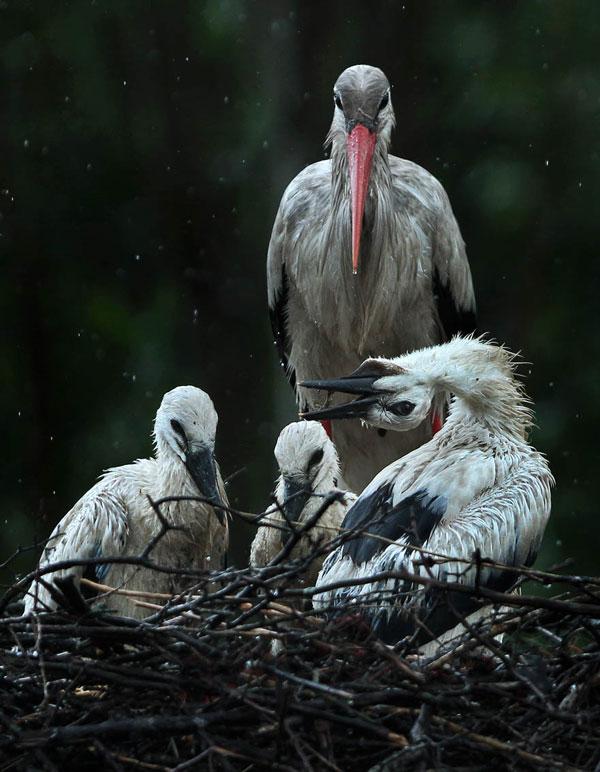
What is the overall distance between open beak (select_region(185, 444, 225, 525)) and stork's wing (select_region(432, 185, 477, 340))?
139 centimetres

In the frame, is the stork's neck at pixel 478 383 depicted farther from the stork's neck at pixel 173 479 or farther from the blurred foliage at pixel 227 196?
the blurred foliage at pixel 227 196

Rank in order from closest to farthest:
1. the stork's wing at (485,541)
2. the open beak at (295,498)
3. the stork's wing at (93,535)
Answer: the stork's wing at (485,541)
the stork's wing at (93,535)
the open beak at (295,498)

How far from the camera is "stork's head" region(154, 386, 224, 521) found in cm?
→ 430

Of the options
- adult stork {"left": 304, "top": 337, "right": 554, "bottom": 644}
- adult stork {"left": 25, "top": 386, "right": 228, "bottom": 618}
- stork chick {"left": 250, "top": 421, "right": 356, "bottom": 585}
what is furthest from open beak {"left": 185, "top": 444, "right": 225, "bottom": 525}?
adult stork {"left": 304, "top": 337, "right": 554, "bottom": 644}

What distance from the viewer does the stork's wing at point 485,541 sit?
3570 mm

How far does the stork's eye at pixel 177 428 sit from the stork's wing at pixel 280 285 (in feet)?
4.18

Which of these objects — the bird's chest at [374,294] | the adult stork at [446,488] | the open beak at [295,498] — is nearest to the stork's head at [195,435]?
the open beak at [295,498]

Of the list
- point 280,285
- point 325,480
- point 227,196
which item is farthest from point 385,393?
point 227,196

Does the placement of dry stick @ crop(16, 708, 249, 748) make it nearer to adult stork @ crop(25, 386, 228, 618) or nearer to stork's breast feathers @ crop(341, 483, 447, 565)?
stork's breast feathers @ crop(341, 483, 447, 565)

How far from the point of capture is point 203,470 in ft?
14.1

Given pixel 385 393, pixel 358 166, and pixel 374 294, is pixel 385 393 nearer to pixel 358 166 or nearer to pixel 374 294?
pixel 358 166

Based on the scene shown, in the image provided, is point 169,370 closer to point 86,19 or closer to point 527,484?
point 86,19

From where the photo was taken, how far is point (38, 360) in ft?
27.2

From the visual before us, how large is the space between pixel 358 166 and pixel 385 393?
4.15 feet
